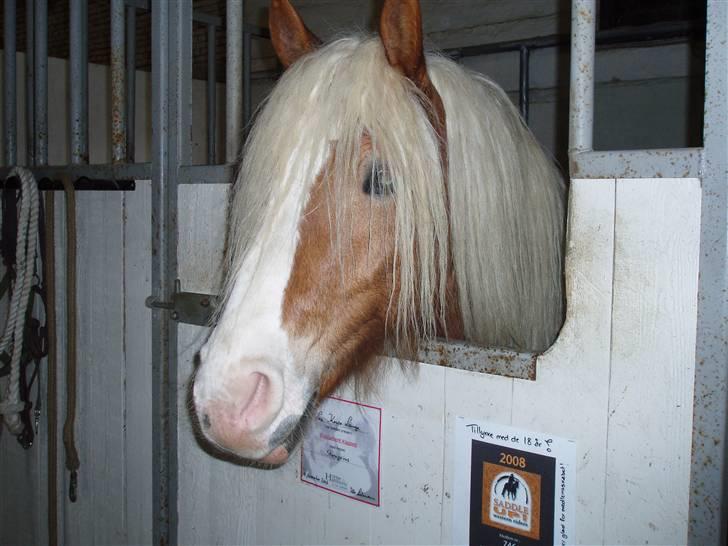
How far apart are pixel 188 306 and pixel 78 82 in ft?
2.43

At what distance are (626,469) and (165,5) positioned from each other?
1363 millimetres

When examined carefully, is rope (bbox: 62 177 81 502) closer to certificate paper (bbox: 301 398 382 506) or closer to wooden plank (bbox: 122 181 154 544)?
wooden plank (bbox: 122 181 154 544)

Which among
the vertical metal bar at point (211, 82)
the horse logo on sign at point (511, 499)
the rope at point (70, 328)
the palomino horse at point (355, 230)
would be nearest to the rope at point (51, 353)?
the rope at point (70, 328)

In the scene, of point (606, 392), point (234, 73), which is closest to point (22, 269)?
point (234, 73)

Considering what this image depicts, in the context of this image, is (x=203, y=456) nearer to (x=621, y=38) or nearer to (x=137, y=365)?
(x=137, y=365)

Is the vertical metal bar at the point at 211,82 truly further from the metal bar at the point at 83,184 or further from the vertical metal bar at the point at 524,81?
the vertical metal bar at the point at 524,81

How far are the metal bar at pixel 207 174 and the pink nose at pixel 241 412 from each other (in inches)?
23.0

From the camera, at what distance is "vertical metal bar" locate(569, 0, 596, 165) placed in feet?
2.82

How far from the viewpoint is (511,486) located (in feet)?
3.10

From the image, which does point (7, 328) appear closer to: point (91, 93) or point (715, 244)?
point (715, 244)

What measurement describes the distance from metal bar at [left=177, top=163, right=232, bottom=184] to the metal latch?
244mm

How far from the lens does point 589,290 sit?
0.87m

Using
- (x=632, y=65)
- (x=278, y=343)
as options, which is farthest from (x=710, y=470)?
(x=632, y=65)

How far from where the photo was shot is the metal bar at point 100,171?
145 centimetres
